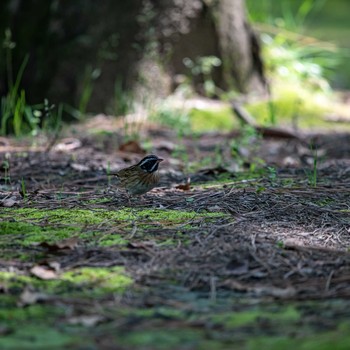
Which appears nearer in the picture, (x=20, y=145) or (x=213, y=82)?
(x=20, y=145)

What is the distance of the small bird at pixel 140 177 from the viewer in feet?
15.1

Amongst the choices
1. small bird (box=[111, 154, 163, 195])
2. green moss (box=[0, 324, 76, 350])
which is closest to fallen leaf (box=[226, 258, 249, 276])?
green moss (box=[0, 324, 76, 350])

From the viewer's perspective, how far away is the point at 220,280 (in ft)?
9.86

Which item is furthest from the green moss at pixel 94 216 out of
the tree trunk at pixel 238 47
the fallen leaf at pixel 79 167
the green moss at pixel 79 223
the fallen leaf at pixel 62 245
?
the tree trunk at pixel 238 47

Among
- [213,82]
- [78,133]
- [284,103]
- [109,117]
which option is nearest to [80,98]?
[109,117]

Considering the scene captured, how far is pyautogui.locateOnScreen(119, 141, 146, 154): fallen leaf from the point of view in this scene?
6.42m

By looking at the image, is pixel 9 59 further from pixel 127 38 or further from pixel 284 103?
pixel 284 103

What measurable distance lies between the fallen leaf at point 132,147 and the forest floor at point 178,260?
2.80 feet

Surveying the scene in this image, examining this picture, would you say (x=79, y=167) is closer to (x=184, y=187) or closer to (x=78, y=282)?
(x=184, y=187)

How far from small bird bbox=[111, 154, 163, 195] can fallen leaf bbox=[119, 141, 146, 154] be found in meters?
1.38

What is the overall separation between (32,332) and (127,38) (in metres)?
6.23

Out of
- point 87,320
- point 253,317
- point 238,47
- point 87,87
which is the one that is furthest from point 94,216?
point 238,47

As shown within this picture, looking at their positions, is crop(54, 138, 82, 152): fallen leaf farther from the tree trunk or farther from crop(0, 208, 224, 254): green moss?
the tree trunk

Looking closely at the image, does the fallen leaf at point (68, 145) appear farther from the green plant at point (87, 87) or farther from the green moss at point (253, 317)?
the green moss at point (253, 317)
